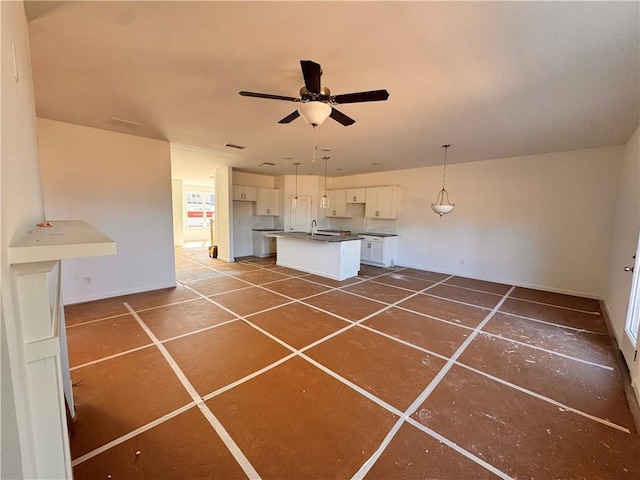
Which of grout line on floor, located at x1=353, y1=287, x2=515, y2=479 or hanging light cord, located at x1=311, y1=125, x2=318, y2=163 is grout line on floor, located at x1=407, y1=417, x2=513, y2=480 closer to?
grout line on floor, located at x1=353, y1=287, x2=515, y2=479

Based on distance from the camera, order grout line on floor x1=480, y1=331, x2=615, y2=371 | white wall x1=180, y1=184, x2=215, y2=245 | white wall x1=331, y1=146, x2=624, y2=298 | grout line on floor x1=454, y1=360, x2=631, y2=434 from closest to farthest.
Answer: grout line on floor x1=454, y1=360, x2=631, y2=434 → grout line on floor x1=480, y1=331, x2=615, y2=371 → white wall x1=331, y1=146, x2=624, y2=298 → white wall x1=180, y1=184, x2=215, y2=245

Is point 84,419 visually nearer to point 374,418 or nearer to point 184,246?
point 374,418

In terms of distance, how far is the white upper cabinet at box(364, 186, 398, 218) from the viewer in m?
7.04

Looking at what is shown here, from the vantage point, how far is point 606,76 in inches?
88.0

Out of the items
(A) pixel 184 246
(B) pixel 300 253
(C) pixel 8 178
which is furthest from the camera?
(A) pixel 184 246

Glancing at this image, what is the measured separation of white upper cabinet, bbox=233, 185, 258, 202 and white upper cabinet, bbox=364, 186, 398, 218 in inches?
135

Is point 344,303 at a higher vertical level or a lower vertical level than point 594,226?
lower

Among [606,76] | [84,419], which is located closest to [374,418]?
[84,419]

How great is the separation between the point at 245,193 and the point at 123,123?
4.07 meters

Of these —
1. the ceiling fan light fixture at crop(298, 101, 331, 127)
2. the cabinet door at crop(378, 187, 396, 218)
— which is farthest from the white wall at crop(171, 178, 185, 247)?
the ceiling fan light fixture at crop(298, 101, 331, 127)

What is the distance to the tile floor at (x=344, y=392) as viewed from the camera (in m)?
1.55

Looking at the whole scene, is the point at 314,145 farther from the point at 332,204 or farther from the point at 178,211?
the point at 178,211

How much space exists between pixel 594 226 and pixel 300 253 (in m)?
5.65

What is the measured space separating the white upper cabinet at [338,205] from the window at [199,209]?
17.7ft
